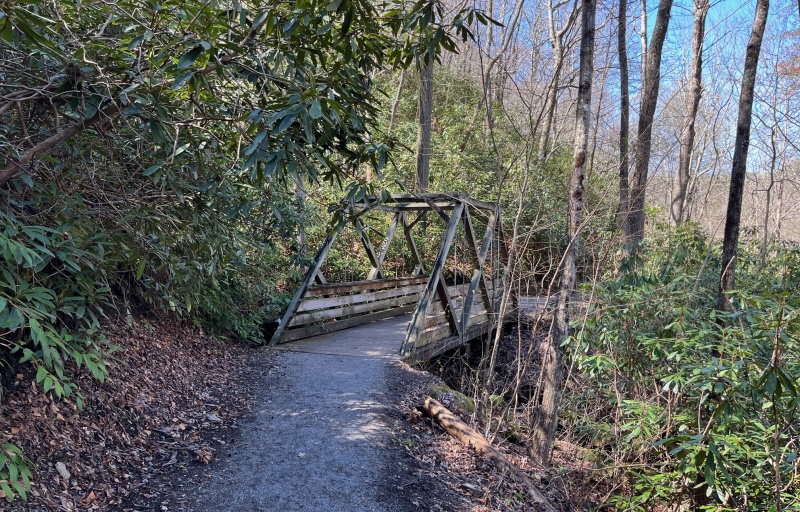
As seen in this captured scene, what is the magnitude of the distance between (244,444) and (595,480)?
334cm

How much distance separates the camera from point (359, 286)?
8.86 metres

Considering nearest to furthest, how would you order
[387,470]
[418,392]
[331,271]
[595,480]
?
[387,470] → [595,480] → [418,392] → [331,271]

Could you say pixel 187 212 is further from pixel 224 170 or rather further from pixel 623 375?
pixel 623 375

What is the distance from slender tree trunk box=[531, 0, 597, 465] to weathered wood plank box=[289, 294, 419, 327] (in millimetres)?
3643

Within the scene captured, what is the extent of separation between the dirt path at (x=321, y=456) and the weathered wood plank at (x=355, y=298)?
1.76m

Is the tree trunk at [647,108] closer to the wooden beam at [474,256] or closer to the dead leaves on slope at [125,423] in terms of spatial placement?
the wooden beam at [474,256]

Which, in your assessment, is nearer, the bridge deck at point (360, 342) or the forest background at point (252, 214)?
the forest background at point (252, 214)

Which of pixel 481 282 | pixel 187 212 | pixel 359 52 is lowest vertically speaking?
pixel 481 282

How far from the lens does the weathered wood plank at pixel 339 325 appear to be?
24.8ft

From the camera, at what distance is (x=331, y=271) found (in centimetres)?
1055

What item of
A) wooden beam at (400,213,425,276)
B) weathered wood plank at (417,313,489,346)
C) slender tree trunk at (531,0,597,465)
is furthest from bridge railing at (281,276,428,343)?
slender tree trunk at (531,0,597,465)

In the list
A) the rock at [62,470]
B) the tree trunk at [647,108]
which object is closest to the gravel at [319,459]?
the rock at [62,470]

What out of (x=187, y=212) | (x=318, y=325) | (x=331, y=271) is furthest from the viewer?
(x=331, y=271)

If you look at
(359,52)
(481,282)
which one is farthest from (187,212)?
(481,282)
